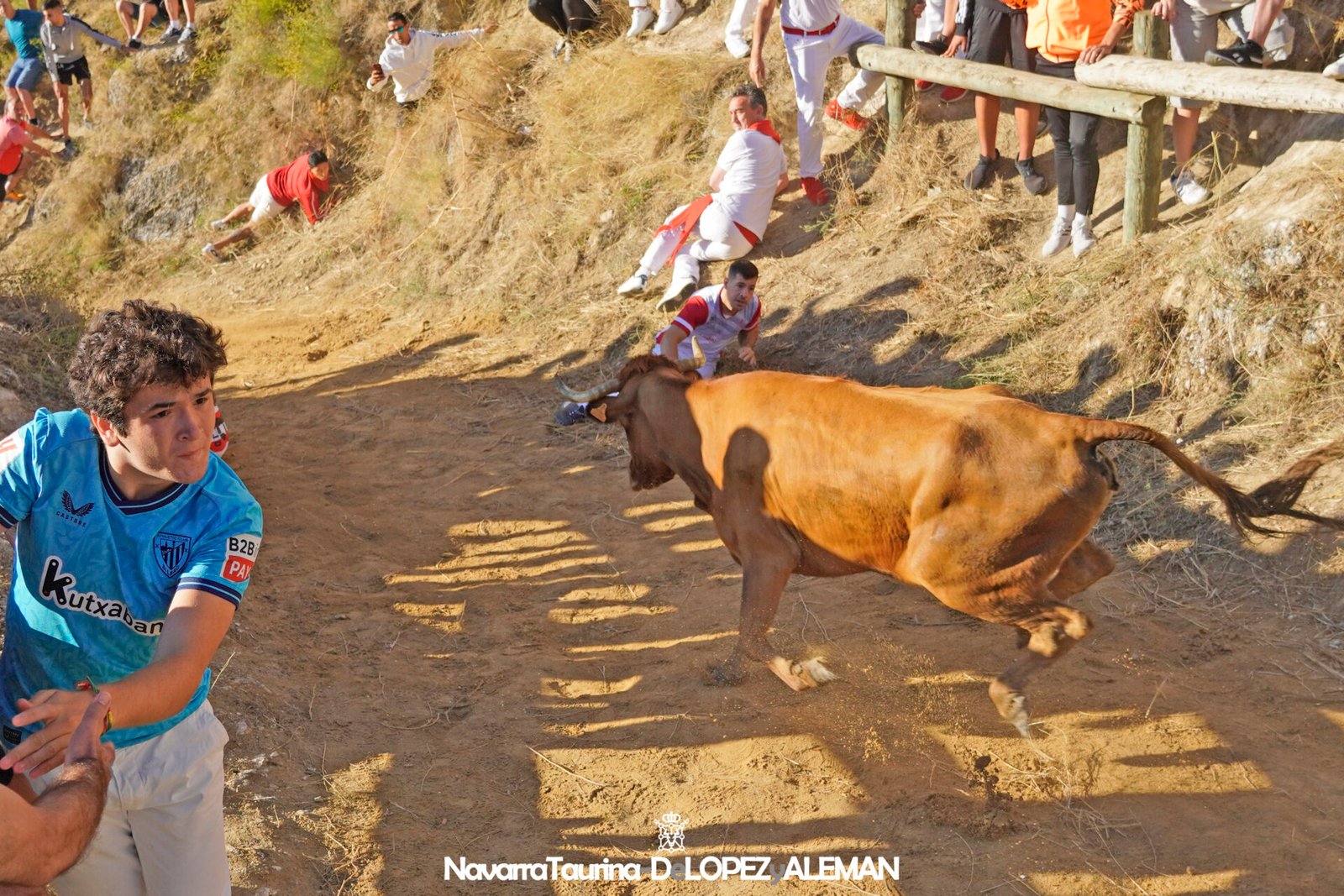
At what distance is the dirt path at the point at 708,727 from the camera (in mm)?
4414

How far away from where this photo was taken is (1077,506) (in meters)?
4.57

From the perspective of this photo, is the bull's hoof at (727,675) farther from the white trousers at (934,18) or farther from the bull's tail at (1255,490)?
the white trousers at (934,18)

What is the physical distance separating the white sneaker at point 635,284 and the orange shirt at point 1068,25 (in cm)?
387

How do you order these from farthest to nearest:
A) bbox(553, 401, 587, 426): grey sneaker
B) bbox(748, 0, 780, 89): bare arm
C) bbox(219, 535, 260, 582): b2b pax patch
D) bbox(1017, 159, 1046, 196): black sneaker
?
1. bbox(748, 0, 780, 89): bare arm
2. bbox(1017, 159, 1046, 196): black sneaker
3. bbox(553, 401, 587, 426): grey sneaker
4. bbox(219, 535, 260, 582): b2b pax patch

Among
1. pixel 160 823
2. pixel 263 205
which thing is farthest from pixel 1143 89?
pixel 263 205

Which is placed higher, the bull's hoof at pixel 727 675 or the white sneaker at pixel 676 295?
the white sneaker at pixel 676 295

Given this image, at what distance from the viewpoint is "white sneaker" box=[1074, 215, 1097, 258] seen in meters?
8.21

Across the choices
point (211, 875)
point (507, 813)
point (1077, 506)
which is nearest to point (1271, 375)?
point (1077, 506)

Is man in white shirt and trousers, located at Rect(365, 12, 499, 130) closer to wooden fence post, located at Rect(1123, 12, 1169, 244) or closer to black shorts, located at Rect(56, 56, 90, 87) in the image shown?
black shorts, located at Rect(56, 56, 90, 87)

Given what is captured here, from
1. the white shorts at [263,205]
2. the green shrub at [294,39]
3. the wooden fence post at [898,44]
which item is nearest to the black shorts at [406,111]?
the green shrub at [294,39]

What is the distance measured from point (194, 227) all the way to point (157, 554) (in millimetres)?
14437
